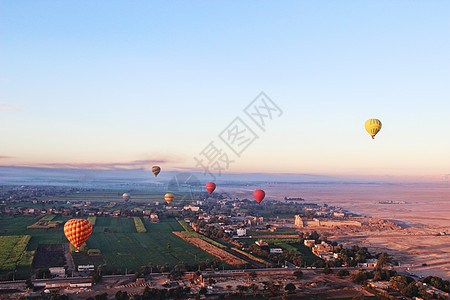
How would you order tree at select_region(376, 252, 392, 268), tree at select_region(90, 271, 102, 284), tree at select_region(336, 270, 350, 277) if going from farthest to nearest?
1. tree at select_region(376, 252, 392, 268)
2. tree at select_region(336, 270, 350, 277)
3. tree at select_region(90, 271, 102, 284)

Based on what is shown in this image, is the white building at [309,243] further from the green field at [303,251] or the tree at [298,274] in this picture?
the tree at [298,274]

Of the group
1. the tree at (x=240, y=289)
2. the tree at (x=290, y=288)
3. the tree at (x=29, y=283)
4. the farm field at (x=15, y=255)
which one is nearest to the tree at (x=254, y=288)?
the tree at (x=240, y=289)

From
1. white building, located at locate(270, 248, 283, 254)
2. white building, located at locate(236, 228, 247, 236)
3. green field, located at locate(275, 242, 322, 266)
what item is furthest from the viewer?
white building, located at locate(236, 228, 247, 236)

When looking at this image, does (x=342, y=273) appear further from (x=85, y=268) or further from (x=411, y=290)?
(x=85, y=268)

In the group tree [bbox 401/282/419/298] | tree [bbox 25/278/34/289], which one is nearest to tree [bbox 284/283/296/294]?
tree [bbox 401/282/419/298]

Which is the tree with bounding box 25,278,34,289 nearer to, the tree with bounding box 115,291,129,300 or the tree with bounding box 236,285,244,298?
the tree with bounding box 115,291,129,300

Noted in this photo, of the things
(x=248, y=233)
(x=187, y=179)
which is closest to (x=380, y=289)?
(x=248, y=233)

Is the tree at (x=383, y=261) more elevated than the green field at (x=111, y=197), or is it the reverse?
the tree at (x=383, y=261)

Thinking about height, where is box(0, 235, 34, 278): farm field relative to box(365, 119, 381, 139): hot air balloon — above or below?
below

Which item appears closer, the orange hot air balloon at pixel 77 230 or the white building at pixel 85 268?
the orange hot air balloon at pixel 77 230

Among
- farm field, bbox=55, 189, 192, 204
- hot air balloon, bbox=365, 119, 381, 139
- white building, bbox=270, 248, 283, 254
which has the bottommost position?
farm field, bbox=55, 189, 192, 204

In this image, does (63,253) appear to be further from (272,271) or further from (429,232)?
(429,232)

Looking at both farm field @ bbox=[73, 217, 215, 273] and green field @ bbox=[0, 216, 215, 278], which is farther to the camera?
green field @ bbox=[0, 216, 215, 278]
